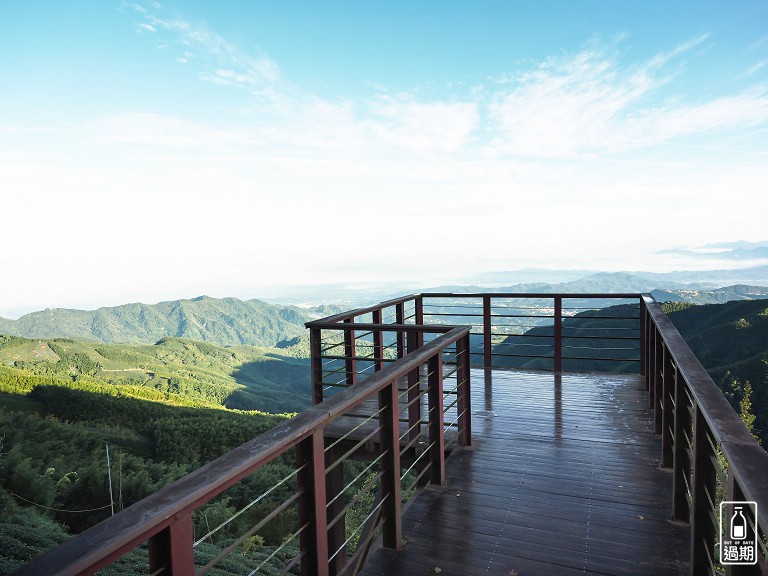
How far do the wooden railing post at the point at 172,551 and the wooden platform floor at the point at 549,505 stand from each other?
5.01 ft

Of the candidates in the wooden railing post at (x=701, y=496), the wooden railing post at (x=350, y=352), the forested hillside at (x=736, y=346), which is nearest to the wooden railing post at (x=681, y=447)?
the wooden railing post at (x=701, y=496)

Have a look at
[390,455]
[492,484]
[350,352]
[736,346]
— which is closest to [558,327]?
[350,352]

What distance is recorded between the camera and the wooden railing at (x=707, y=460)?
1181 mm

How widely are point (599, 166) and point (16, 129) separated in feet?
216

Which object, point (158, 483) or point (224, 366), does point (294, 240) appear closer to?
point (224, 366)

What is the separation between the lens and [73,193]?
75625 millimetres

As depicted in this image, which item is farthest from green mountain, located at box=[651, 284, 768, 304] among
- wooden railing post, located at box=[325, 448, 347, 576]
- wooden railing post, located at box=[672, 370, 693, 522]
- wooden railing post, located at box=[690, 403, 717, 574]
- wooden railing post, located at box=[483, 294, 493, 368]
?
wooden railing post, located at box=[690, 403, 717, 574]

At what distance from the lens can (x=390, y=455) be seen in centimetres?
251

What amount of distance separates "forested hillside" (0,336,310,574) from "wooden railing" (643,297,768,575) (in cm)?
1116

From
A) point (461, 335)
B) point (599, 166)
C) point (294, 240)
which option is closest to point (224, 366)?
point (294, 240)

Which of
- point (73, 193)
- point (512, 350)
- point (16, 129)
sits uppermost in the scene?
point (16, 129)

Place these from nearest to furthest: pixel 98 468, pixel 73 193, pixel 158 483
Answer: pixel 98 468
pixel 158 483
pixel 73 193

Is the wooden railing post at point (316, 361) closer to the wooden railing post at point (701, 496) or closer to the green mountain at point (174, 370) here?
the wooden railing post at point (701, 496)

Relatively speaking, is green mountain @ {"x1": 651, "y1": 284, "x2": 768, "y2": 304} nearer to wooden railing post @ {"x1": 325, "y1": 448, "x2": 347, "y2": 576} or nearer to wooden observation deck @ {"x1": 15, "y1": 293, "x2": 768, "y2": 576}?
wooden observation deck @ {"x1": 15, "y1": 293, "x2": 768, "y2": 576}
